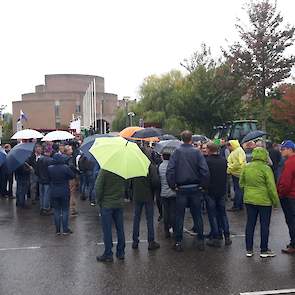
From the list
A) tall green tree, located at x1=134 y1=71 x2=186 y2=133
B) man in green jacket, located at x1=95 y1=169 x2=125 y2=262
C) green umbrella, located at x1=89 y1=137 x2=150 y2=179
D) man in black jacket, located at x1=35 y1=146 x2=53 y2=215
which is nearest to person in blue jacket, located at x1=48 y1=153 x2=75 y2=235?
man in black jacket, located at x1=35 y1=146 x2=53 y2=215

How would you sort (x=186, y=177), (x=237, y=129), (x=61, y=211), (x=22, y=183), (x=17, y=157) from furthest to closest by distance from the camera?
(x=237, y=129) → (x=22, y=183) → (x=17, y=157) → (x=61, y=211) → (x=186, y=177)

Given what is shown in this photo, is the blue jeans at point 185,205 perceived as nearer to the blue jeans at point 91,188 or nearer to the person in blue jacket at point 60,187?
the person in blue jacket at point 60,187

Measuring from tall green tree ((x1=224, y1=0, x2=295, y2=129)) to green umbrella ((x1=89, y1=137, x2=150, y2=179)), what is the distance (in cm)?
1773

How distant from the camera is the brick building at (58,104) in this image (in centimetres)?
10431

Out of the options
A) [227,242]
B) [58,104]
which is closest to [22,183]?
[227,242]

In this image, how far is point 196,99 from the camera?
91.4 ft

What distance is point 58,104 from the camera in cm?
10594

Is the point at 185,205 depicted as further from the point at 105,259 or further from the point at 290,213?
the point at 290,213

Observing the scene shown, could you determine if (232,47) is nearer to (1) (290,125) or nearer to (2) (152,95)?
(1) (290,125)

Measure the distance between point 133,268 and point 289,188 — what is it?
273 centimetres

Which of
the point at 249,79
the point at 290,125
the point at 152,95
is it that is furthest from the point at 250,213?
the point at 152,95

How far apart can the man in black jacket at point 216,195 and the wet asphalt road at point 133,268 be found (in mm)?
321

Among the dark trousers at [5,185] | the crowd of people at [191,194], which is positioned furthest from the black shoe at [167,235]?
the dark trousers at [5,185]

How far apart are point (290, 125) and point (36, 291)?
22.9 metres
